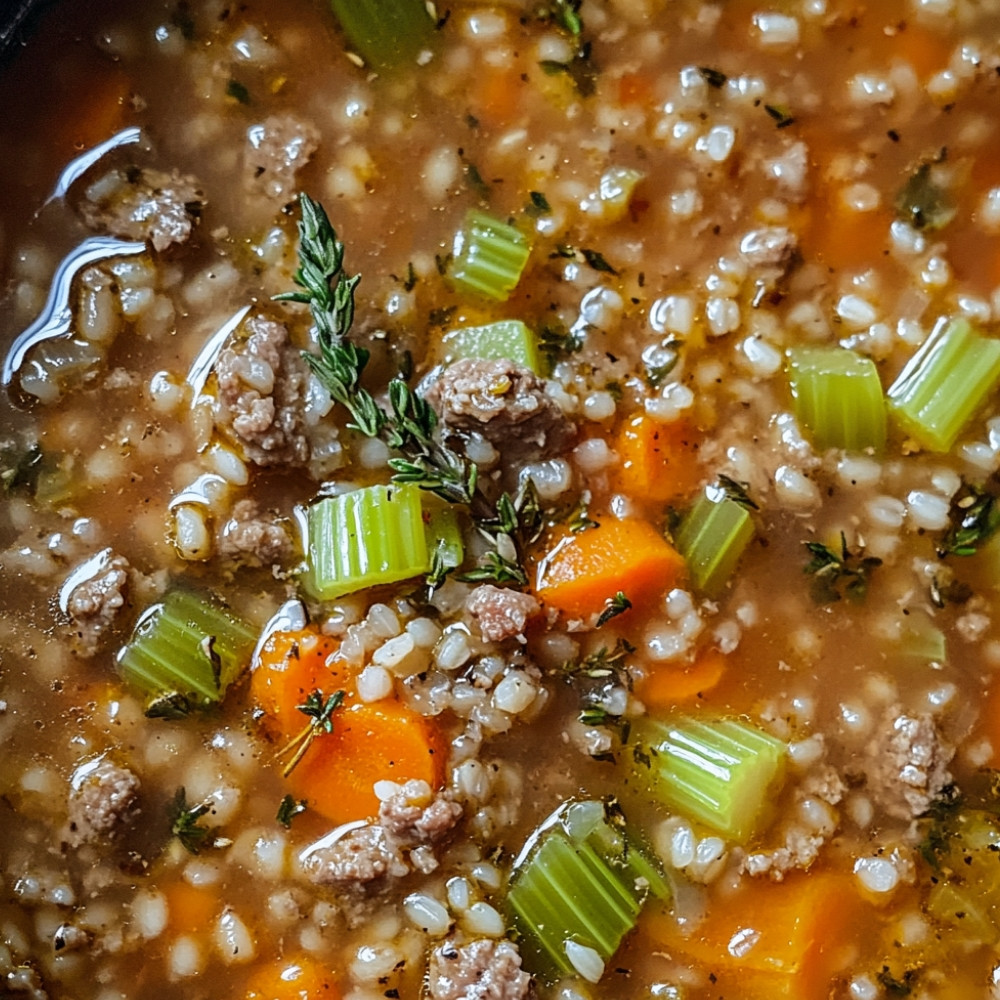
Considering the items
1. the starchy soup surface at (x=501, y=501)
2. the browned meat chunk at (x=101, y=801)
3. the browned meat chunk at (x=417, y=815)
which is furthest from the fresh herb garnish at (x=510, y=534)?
the browned meat chunk at (x=101, y=801)

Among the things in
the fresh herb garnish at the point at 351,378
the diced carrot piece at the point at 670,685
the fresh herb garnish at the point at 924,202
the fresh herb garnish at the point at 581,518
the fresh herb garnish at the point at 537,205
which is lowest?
the diced carrot piece at the point at 670,685

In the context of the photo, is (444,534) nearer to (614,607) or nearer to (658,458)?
(614,607)

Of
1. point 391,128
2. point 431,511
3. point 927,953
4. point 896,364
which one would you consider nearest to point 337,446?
point 431,511

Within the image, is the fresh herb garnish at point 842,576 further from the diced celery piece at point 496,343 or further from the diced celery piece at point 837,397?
the diced celery piece at point 496,343

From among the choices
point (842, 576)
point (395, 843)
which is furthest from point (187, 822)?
point (842, 576)

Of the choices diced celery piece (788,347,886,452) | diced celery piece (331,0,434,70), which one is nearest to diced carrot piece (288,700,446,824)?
diced celery piece (788,347,886,452)

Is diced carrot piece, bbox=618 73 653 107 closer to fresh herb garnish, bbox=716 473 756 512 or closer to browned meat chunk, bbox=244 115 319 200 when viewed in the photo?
browned meat chunk, bbox=244 115 319 200
